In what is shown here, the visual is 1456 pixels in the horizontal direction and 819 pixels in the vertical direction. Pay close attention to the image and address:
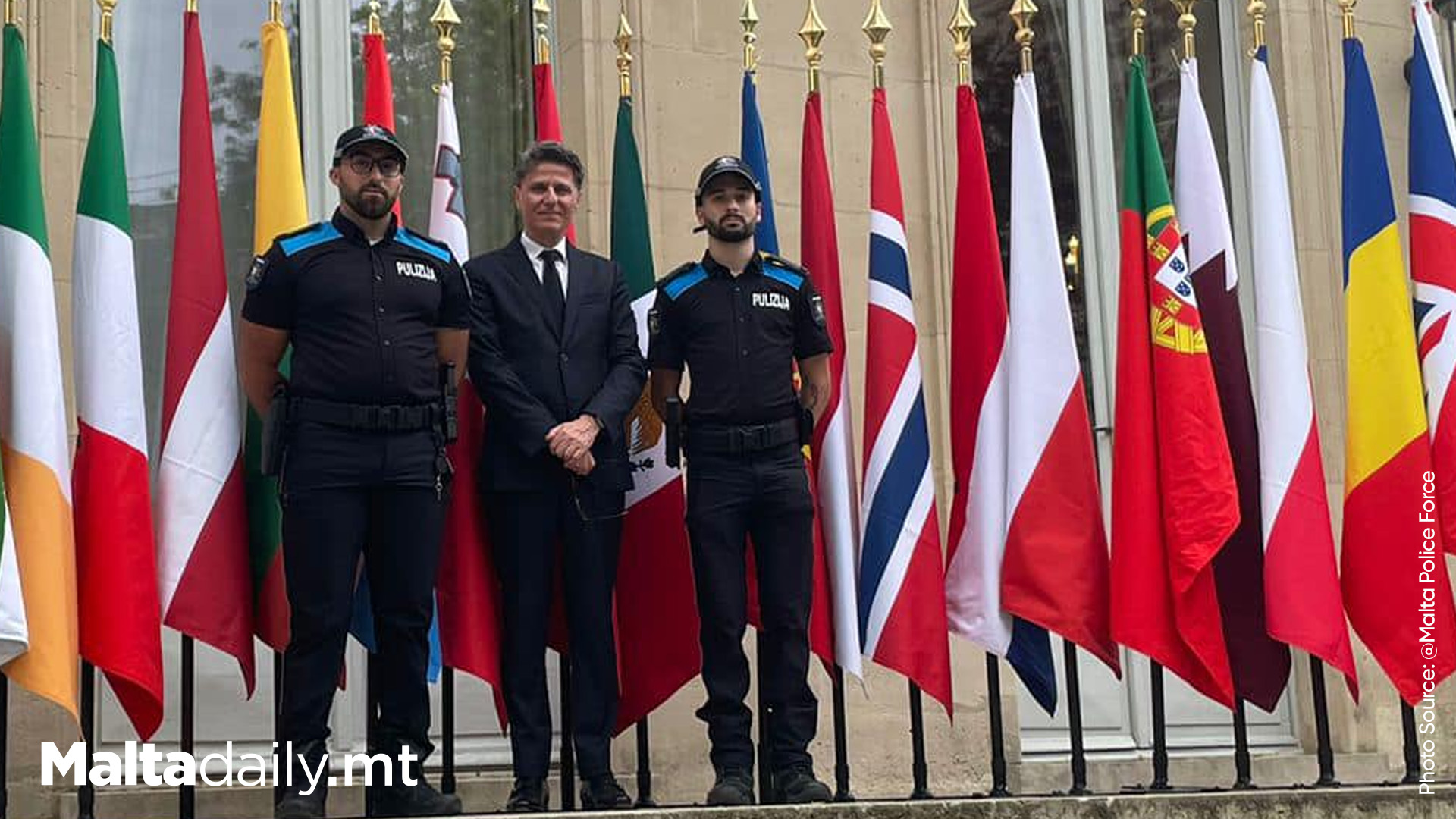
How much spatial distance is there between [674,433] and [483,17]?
2.23m

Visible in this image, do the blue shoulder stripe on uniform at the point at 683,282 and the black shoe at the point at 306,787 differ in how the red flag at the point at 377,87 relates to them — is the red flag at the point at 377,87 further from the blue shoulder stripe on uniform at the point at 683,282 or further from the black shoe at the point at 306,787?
the black shoe at the point at 306,787

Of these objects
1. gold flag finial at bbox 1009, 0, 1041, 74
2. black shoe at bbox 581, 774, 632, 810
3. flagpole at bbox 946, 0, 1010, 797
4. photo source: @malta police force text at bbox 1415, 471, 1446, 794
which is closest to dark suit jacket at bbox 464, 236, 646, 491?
black shoe at bbox 581, 774, 632, 810

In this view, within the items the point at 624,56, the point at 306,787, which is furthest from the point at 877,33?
the point at 306,787

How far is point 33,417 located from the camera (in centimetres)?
500

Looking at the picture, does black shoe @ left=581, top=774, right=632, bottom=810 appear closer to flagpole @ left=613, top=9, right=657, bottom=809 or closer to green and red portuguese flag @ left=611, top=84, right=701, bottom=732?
flagpole @ left=613, top=9, right=657, bottom=809

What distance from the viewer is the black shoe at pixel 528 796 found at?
5.07 metres

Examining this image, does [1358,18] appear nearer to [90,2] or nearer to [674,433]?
[674,433]

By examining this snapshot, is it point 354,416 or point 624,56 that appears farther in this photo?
point 624,56

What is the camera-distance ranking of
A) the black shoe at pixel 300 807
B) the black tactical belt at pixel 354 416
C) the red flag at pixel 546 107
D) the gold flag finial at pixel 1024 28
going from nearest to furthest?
the black shoe at pixel 300 807 < the black tactical belt at pixel 354 416 < the red flag at pixel 546 107 < the gold flag finial at pixel 1024 28

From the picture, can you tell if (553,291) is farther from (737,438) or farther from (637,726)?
(637,726)

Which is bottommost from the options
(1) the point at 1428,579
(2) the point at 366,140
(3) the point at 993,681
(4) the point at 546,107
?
(3) the point at 993,681

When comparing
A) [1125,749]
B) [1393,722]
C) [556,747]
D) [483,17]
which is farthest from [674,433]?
[1393,722]

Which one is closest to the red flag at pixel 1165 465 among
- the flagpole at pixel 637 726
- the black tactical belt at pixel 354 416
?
the flagpole at pixel 637 726

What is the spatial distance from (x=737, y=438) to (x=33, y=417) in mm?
1785
